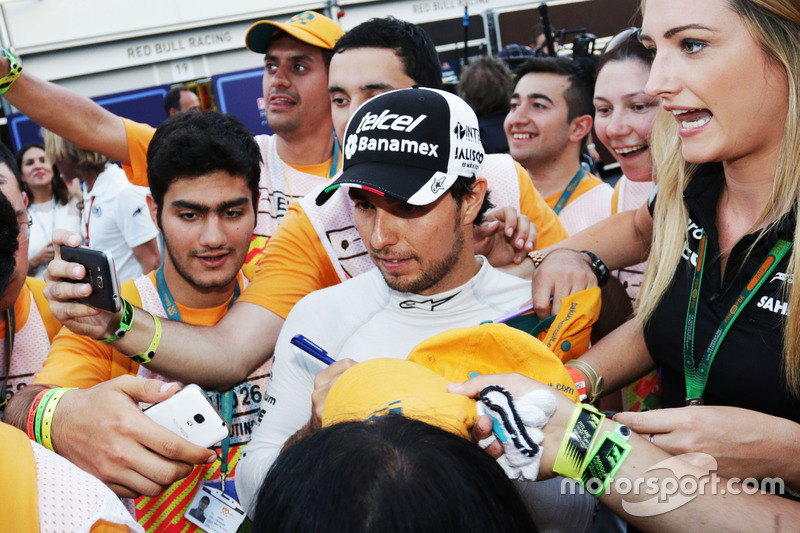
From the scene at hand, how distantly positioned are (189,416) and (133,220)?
3.42 metres

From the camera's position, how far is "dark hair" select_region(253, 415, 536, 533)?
0.89 metres

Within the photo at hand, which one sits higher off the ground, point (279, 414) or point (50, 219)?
point (50, 219)

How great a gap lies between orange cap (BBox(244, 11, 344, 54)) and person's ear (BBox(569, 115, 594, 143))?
1.60m

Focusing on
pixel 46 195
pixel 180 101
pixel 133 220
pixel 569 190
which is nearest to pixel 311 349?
pixel 569 190

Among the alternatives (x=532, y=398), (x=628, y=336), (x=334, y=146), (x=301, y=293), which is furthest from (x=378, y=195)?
(x=334, y=146)

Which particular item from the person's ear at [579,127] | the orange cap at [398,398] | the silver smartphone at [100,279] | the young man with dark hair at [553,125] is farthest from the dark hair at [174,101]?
the orange cap at [398,398]

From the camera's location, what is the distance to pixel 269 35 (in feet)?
11.3

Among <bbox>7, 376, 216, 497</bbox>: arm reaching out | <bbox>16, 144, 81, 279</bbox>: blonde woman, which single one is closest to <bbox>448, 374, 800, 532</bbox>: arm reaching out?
<bbox>7, 376, 216, 497</bbox>: arm reaching out

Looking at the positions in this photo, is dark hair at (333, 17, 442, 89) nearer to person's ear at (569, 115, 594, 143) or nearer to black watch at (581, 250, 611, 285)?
black watch at (581, 250, 611, 285)

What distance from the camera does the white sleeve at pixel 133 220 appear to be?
461cm

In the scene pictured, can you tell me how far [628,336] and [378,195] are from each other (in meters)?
0.85

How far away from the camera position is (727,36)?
156 centimetres

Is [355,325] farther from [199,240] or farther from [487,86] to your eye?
[487,86]

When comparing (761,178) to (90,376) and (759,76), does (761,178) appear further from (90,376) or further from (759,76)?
(90,376)
